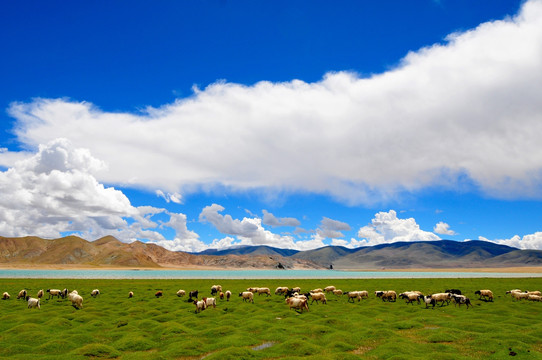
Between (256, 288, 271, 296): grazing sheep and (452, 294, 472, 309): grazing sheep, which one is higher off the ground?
(452, 294, 472, 309): grazing sheep

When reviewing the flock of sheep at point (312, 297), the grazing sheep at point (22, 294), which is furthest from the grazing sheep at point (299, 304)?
the grazing sheep at point (22, 294)

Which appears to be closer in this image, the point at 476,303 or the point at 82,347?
the point at 82,347

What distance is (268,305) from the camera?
35.3 metres

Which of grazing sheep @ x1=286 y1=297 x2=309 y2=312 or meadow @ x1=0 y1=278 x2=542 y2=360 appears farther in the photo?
grazing sheep @ x1=286 y1=297 x2=309 y2=312

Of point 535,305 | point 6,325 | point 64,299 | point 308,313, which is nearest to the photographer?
point 6,325

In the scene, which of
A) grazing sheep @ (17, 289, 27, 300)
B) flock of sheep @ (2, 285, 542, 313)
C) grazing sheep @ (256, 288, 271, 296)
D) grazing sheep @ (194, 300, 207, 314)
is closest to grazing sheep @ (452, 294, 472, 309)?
flock of sheep @ (2, 285, 542, 313)

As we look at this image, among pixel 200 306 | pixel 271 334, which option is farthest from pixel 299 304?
pixel 271 334

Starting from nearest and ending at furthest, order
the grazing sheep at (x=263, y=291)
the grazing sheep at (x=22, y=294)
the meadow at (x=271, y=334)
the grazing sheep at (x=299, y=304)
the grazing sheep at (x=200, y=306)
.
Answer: the meadow at (x=271, y=334) < the grazing sheep at (x=200, y=306) < the grazing sheep at (x=299, y=304) < the grazing sheep at (x=22, y=294) < the grazing sheep at (x=263, y=291)

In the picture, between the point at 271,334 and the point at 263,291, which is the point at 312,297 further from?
the point at 271,334

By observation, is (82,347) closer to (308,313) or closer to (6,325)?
(6,325)

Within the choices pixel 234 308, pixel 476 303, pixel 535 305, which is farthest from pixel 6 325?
pixel 535 305

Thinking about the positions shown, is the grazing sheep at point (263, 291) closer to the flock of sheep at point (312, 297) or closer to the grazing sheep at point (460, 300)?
the flock of sheep at point (312, 297)

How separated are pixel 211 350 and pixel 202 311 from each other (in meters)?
12.1

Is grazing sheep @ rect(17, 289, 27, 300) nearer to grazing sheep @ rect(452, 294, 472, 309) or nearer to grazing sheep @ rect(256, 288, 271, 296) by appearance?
grazing sheep @ rect(256, 288, 271, 296)
